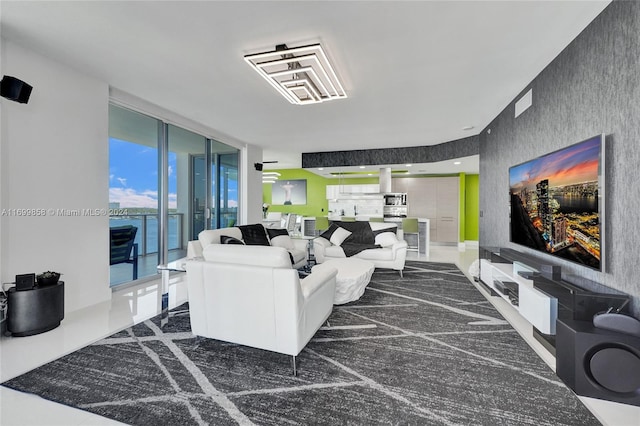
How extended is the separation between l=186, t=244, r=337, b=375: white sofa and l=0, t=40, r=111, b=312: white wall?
1.85 metres

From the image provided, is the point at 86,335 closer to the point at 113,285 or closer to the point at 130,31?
the point at 113,285

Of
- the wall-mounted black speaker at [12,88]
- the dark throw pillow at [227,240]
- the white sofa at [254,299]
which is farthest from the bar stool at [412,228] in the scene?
the wall-mounted black speaker at [12,88]

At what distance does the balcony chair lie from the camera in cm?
392

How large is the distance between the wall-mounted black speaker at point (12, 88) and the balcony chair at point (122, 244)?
1.83 meters

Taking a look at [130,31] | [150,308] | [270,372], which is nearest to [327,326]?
[270,372]

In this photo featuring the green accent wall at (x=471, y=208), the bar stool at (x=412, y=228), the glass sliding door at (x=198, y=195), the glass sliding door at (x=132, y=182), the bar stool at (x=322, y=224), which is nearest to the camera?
the glass sliding door at (x=132, y=182)

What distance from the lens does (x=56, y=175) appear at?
296 centimetres

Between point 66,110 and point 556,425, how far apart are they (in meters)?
4.84

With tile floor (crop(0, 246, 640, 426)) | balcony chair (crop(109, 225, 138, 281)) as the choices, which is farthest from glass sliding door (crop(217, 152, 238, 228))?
tile floor (crop(0, 246, 640, 426))

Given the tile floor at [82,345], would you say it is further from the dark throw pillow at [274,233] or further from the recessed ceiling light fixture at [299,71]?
the recessed ceiling light fixture at [299,71]

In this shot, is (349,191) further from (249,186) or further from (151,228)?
(151,228)

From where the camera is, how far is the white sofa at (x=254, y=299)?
1.96m

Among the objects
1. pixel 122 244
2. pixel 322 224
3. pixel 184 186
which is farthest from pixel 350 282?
pixel 322 224

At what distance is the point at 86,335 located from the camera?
254 centimetres
